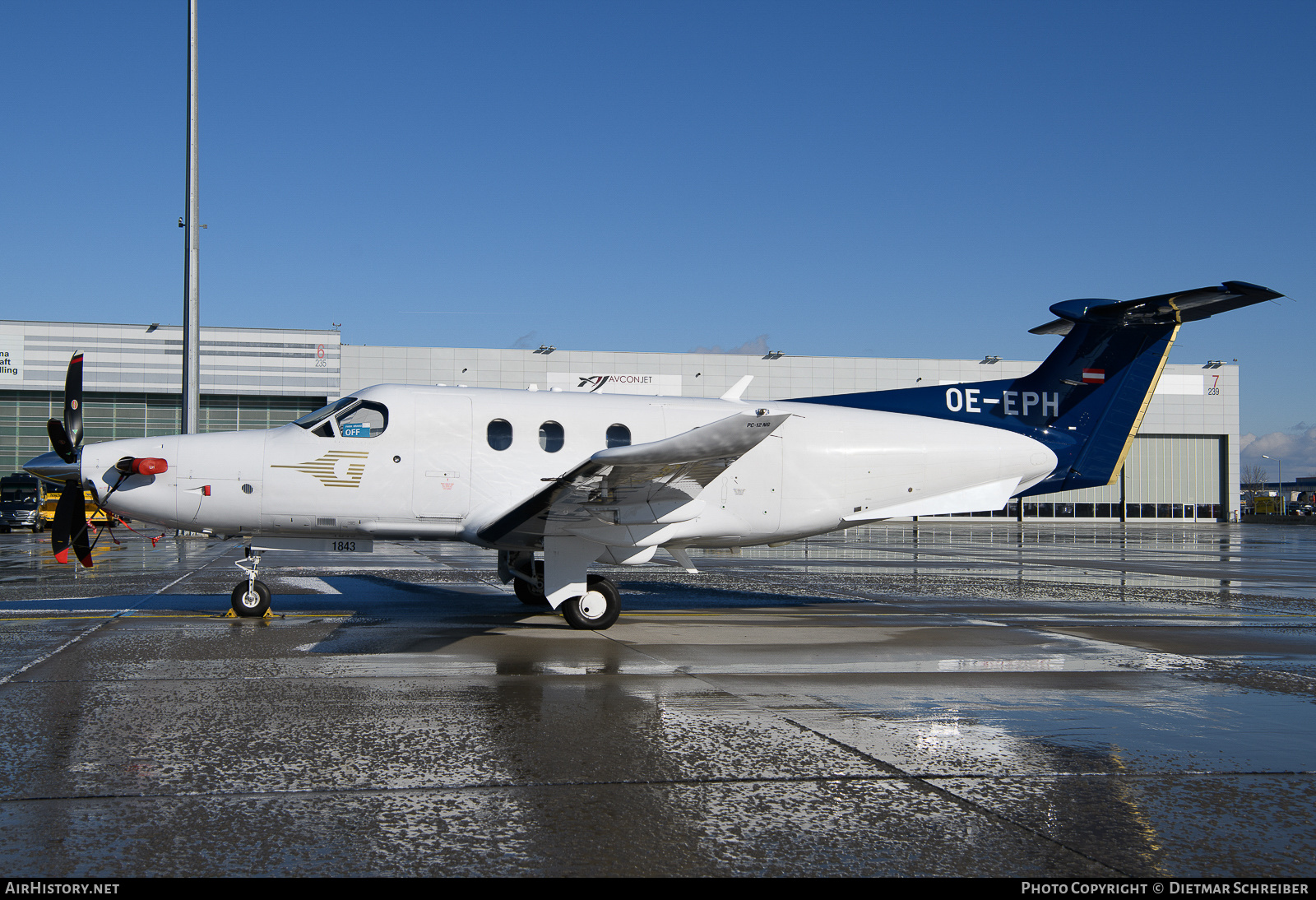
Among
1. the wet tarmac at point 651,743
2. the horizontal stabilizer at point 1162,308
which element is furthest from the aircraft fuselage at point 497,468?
the horizontal stabilizer at point 1162,308

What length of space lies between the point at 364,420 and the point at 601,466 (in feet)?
13.5

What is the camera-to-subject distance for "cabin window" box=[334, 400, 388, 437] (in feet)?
39.2

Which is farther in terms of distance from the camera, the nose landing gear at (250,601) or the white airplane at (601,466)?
the nose landing gear at (250,601)

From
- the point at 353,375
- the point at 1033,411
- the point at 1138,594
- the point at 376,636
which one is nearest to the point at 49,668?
the point at 376,636

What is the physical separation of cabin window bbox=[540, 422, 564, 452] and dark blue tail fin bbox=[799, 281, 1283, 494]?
4339mm

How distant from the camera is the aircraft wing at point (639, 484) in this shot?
9.20 meters

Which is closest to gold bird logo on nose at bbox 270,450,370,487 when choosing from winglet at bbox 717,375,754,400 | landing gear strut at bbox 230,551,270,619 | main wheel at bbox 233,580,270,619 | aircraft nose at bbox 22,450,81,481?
landing gear strut at bbox 230,551,270,619

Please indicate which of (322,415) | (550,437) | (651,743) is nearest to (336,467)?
(322,415)

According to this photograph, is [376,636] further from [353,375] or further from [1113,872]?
[353,375]

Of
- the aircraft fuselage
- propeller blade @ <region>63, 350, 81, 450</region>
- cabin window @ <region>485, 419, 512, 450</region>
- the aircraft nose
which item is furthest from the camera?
cabin window @ <region>485, 419, 512, 450</region>

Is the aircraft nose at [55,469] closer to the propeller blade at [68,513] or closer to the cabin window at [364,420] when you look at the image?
the propeller blade at [68,513]

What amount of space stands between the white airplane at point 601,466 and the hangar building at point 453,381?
34567mm

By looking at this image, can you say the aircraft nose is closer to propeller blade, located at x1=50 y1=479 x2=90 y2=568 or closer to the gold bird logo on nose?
propeller blade, located at x1=50 y1=479 x2=90 y2=568

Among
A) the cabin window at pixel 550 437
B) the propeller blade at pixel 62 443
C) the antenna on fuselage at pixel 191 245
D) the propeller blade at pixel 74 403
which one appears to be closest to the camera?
the propeller blade at pixel 62 443
